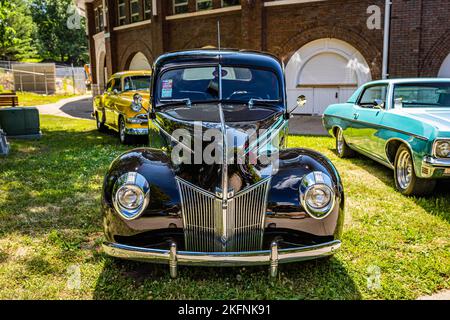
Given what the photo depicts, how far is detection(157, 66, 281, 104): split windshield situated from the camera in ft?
15.0

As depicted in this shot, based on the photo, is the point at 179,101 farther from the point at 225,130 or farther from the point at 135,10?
the point at 135,10

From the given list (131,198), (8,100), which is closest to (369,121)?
(131,198)

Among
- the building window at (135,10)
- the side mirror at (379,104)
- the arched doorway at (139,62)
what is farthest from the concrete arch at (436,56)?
the building window at (135,10)

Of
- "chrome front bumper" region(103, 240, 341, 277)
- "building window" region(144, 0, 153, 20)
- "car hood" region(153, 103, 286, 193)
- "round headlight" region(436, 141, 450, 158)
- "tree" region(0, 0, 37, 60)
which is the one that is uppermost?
"tree" region(0, 0, 37, 60)

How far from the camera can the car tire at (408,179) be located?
5195mm

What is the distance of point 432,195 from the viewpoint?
5.44 m

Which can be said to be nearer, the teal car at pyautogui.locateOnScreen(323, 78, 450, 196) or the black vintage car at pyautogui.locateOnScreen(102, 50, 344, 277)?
the black vintage car at pyautogui.locateOnScreen(102, 50, 344, 277)

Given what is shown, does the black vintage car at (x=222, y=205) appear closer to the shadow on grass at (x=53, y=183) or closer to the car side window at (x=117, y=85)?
the shadow on grass at (x=53, y=183)

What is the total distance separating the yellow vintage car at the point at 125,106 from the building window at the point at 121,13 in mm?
11292

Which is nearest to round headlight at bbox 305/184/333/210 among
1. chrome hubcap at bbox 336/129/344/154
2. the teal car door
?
the teal car door

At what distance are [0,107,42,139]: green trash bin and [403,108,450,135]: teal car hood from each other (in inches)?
359

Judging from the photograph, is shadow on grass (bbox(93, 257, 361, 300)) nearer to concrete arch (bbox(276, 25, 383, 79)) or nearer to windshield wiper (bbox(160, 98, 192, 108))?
windshield wiper (bbox(160, 98, 192, 108))

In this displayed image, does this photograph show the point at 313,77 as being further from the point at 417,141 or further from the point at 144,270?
the point at 144,270

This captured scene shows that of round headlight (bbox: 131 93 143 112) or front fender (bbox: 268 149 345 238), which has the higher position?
round headlight (bbox: 131 93 143 112)
